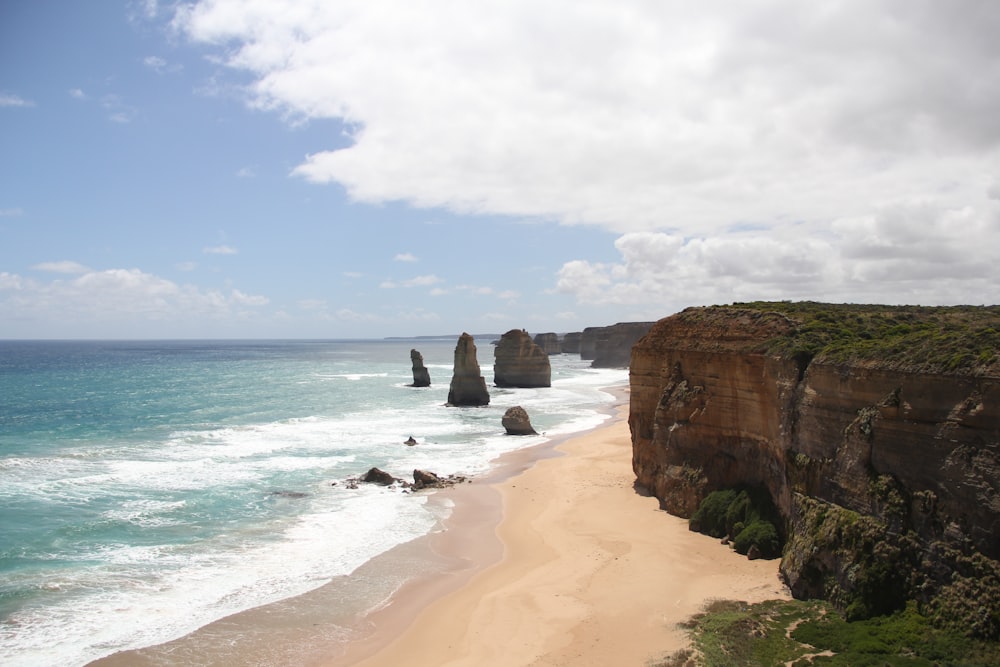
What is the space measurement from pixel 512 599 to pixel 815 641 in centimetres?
739

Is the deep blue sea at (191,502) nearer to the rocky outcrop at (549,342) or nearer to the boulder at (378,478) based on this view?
the boulder at (378,478)

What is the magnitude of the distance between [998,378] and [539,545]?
14.0 m

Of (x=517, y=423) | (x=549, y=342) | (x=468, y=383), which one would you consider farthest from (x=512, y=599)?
(x=549, y=342)

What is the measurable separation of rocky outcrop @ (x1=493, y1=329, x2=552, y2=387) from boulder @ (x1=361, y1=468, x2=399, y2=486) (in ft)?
166

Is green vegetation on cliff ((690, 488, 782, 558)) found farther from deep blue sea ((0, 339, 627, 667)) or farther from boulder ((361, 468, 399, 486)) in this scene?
boulder ((361, 468, 399, 486))

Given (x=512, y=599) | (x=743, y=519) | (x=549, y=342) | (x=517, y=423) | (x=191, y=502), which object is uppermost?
(x=549, y=342)

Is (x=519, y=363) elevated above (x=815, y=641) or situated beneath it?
elevated above

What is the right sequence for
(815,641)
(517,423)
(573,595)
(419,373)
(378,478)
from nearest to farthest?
1. (815,641)
2. (573,595)
3. (378,478)
4. (517,423)
5. (419,373)

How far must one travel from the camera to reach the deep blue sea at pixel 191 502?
1756cm

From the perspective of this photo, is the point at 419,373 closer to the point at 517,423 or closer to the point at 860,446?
the point at 517,423

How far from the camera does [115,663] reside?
14.7 m

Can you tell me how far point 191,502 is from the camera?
1097 inches

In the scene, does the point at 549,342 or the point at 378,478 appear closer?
the point at 378,478

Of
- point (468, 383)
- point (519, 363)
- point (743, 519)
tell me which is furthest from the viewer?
point (519, 363)
